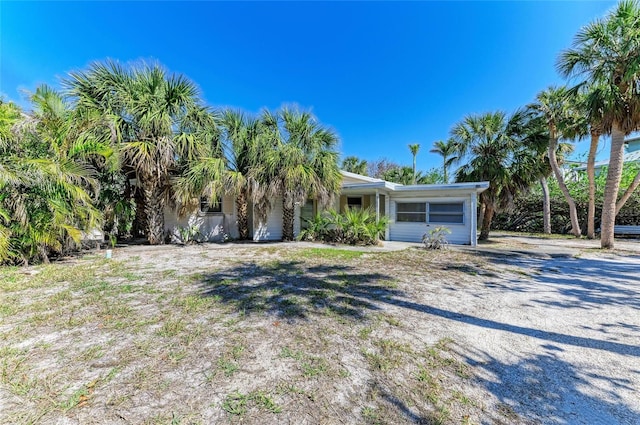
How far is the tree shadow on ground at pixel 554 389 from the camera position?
6.14ft

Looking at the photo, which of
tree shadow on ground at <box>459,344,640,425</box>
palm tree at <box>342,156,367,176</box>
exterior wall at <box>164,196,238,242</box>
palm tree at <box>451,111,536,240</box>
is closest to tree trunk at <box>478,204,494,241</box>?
palm tree at <box>451,111,536,240</box>

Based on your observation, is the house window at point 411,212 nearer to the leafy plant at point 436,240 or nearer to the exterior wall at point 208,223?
the leafy plant at point 436,240

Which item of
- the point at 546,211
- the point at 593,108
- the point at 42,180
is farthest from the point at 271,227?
the point at 546,211

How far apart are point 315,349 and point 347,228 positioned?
27.2 feet

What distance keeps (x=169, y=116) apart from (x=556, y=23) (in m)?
14.0

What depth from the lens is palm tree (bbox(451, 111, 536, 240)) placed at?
1130 cm

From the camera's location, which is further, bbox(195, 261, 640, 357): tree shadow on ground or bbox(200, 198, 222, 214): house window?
bbox(200, 198, 222, 214): house window

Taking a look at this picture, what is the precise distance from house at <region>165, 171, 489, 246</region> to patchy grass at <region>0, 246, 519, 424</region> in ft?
21.4

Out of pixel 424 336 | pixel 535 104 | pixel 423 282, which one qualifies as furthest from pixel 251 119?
pixel 535 104

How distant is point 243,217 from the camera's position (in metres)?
12.0

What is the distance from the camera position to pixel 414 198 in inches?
484

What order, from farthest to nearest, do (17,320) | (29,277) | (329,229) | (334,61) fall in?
(334,61), (329,229), (29,277), (17,320)

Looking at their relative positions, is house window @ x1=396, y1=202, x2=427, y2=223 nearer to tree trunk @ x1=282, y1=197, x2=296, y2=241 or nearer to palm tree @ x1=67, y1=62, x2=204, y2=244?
tree trunk @ x1=282, y1=197, x2=296, y2=241

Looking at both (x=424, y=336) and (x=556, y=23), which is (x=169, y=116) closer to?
(x=424, y=336)
